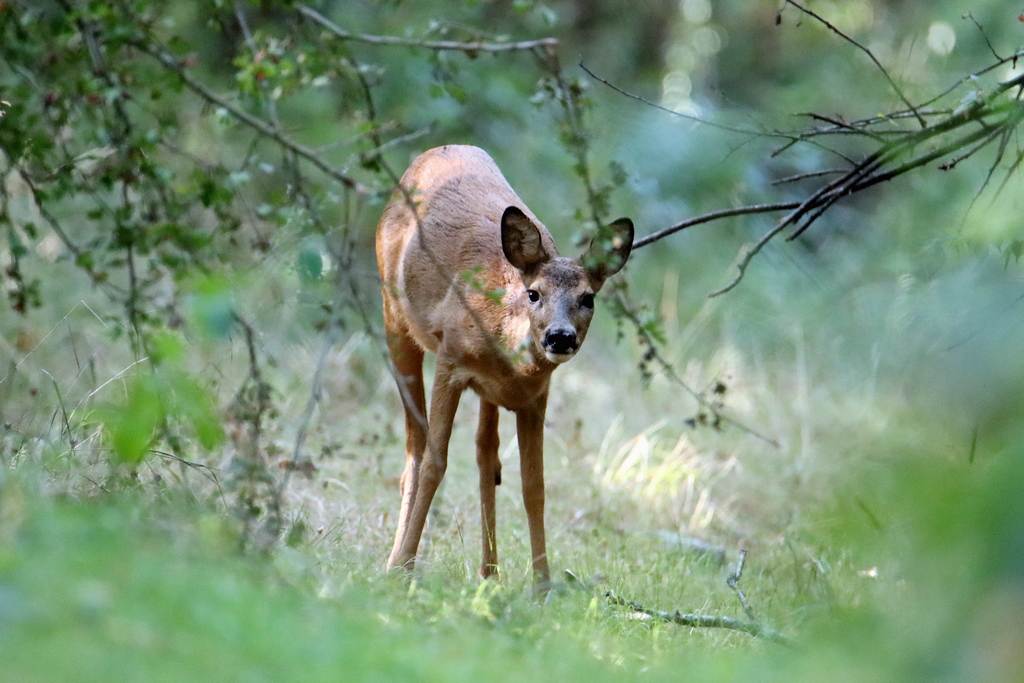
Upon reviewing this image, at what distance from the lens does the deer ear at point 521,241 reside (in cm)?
582

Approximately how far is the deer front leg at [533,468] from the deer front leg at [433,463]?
318 mm

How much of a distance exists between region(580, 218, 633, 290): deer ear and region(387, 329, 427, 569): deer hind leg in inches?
38.0

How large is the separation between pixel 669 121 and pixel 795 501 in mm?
5181

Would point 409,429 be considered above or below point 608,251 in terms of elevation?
below

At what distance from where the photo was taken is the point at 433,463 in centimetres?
619

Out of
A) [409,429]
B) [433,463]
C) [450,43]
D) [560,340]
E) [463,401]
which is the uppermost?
[463,401]

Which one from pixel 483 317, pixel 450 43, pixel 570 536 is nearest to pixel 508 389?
pixel 483 317

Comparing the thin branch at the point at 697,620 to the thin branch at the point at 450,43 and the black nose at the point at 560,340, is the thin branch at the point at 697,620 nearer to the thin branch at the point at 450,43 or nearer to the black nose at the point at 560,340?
the black nose at the point at 560,340

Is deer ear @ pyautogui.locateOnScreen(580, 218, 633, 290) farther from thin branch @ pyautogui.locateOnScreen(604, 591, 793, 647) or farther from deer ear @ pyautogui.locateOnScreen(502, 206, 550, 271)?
thin branch @ pyautogui.locateOnScreen(604, 591, 793, 647)

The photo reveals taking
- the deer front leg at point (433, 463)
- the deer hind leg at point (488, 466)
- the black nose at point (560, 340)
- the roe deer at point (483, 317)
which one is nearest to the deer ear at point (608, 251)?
the roe deer at point (483, 317)

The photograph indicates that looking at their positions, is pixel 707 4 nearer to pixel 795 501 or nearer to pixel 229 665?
pixel 795 501

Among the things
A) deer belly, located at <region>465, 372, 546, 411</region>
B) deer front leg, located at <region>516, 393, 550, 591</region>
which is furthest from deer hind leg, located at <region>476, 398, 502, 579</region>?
deer belly, located at <region>465, 372, 546, 411</region>

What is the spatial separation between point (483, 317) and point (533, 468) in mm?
704

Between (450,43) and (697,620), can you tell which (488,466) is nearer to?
(697,620)
